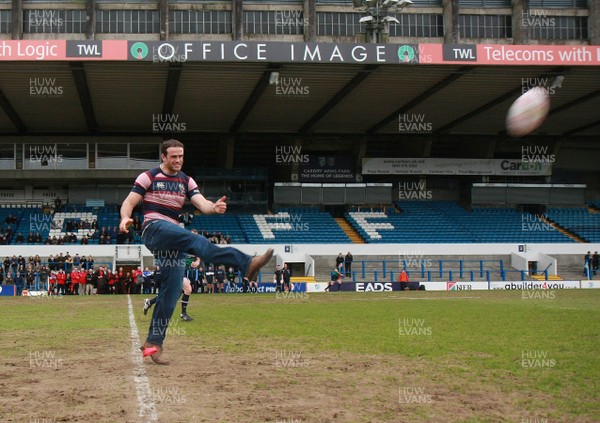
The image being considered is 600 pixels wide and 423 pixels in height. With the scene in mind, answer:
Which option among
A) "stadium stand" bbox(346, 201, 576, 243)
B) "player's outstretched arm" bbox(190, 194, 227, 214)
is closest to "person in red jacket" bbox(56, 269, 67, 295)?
"stadium stand" bbox(346, 201, 576, 243)

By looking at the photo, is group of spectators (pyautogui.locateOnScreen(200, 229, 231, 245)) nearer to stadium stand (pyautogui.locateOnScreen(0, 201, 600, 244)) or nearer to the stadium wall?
stadium stand (pyautogui.locateOnScreen(0, 201, 600, 244))

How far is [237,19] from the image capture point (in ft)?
156

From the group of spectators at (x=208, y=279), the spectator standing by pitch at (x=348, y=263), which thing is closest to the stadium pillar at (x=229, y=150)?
the spectator standing by pitch at (x=348, y=263)

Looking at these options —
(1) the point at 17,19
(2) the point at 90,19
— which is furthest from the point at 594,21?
(1) the point at 17,19

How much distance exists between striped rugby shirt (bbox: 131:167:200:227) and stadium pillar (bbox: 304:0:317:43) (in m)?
42.2

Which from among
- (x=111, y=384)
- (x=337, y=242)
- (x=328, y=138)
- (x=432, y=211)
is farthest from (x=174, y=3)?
(x=111, y=384)

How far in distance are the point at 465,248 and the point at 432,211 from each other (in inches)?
294

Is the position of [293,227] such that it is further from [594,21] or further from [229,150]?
[594,21]

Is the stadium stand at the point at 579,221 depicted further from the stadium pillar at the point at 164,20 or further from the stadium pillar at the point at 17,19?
the stadium pillar at the point at 17,19

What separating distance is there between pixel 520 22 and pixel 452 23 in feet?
16.7

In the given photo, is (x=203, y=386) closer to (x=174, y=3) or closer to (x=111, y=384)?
(x=111, y=384)

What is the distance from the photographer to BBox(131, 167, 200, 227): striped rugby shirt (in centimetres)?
775

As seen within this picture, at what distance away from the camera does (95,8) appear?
46.4 m

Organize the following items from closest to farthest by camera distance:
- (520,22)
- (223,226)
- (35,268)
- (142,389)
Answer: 1. (142,389)
2. (35,268)
3. (223,226)
4. (520,22)
